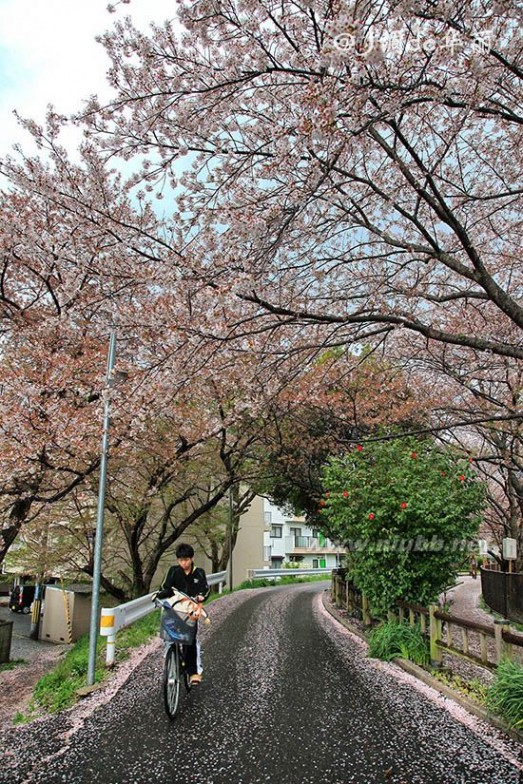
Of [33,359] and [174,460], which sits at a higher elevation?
[33,359]

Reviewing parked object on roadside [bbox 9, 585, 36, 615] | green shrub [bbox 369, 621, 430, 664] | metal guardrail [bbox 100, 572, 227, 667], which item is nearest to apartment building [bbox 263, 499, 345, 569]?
parked object on roadside [bbox 9, 585, 36, 615]

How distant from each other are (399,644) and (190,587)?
320 cm

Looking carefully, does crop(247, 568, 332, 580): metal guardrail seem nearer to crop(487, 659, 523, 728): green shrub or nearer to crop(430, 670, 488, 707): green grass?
crop(430, 670, 488, 707): green grass

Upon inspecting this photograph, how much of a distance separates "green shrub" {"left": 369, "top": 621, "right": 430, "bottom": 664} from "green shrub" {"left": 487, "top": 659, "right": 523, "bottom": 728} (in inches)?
70.1

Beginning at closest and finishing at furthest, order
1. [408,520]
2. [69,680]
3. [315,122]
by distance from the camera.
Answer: [315,122] → [69,680] → [408,520]

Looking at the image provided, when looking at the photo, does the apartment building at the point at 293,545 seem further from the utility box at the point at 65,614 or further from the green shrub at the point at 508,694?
the green shrub at the point at 508,694

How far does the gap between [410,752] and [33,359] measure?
24.1 feet

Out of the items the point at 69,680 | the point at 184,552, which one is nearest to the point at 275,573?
the point at 69,680

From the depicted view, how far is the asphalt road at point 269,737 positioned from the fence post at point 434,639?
0.54 metres

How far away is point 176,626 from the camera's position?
198 inches

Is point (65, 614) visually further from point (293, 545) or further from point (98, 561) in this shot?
point (293, 545)

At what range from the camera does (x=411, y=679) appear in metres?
5.88

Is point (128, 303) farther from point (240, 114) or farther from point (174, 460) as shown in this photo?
point (174, 460)

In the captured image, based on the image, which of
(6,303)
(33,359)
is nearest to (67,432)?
(33,359)
